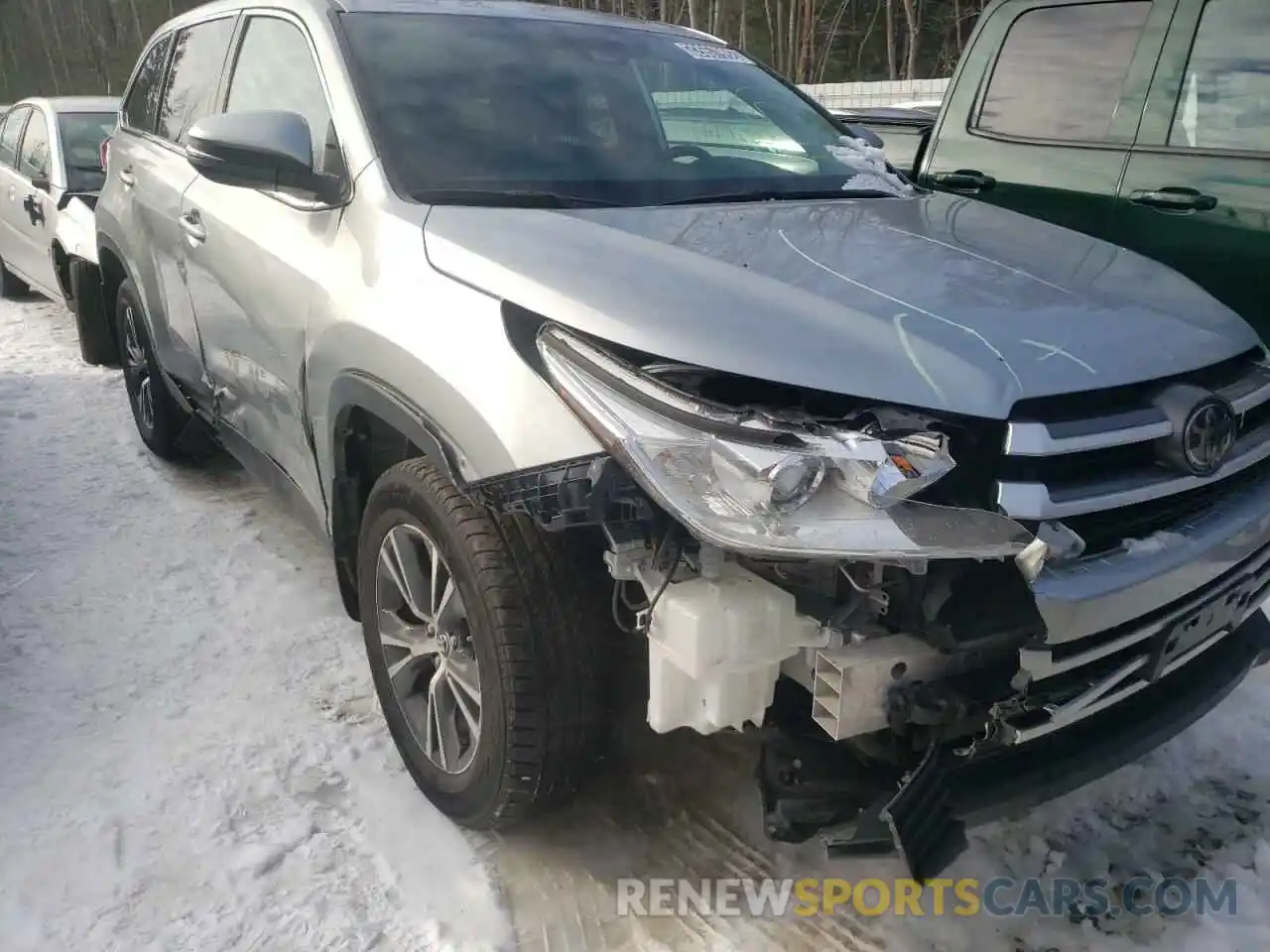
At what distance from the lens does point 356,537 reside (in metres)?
2.69

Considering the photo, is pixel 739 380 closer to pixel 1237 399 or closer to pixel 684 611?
pixel 684 611

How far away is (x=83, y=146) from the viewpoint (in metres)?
7.32

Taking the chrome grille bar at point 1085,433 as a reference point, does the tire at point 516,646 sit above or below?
below

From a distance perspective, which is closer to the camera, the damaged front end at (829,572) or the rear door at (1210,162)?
the damaged front end at (829,572)

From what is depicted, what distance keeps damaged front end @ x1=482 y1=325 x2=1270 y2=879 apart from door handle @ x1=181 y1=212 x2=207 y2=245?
78.0 inches

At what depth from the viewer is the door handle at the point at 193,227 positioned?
11.1ft

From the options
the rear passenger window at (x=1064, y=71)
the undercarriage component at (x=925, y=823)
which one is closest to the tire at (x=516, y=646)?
the undercarriage component at (x=925, y=823)

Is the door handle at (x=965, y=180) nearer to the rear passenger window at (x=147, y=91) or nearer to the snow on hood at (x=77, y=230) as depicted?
the rear passenger window at (x=147, y=91)

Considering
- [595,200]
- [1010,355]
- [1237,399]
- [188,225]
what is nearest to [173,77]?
[188,225]

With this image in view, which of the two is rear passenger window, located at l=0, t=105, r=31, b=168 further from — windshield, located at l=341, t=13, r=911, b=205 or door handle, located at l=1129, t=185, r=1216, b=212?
door handle, located at l=1129, t=185, r=1216, b=212

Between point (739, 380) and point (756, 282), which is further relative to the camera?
point (756, 282)

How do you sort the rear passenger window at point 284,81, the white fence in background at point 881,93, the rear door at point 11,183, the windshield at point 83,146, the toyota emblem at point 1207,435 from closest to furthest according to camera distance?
1. the toyota emblem at point 1207,435
2. the rear passenger window at point 284,81
3. the windshield at point 83,146
4. the rear door at point 11,183
5. the white fence in background at point 881,93

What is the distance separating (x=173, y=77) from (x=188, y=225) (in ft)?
3.42

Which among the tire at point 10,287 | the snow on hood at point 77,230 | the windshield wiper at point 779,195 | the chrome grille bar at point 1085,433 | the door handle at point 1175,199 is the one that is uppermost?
the windshield wiper at point 779,195
